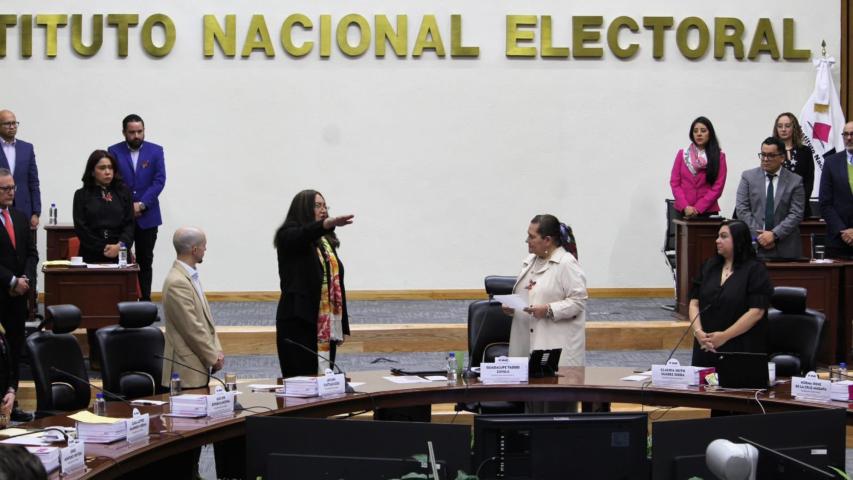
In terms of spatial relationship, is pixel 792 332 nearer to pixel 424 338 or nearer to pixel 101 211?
pixel 424 338

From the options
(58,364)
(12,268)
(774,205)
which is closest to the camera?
(58,364)

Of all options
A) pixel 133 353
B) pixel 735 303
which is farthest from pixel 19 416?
pixel 735 303

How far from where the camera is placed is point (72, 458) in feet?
12.4

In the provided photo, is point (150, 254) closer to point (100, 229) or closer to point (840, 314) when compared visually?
point (100, 229)

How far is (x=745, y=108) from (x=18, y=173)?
663 centimetres

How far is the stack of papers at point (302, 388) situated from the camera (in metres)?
5.24

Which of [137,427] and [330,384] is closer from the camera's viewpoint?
[137,427]

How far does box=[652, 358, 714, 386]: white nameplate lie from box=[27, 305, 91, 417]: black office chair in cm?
273

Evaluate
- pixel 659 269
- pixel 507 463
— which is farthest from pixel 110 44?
pixel 507 463

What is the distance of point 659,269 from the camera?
11211 millimetres

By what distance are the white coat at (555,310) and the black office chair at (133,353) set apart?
1.89 metres

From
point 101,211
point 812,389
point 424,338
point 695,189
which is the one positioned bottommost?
point 424,338

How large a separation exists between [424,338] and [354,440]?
5.25 m

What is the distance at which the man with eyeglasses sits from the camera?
8.34 meters
